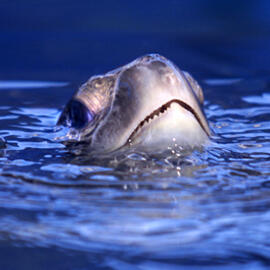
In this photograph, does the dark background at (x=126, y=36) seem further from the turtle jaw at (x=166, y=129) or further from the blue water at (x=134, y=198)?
the turtle jaw at (x=166, y=129)

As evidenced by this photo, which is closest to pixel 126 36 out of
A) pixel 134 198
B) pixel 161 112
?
pixel 161 112

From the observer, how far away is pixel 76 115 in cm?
174

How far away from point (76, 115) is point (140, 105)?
1.10 feet

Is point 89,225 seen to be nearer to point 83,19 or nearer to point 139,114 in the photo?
point 139,114

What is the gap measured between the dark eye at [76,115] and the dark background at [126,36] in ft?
4.56

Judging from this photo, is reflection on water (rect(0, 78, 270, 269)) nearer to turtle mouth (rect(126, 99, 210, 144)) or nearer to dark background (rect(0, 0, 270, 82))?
turtle mouth (rect(126, 99, 210, 144))

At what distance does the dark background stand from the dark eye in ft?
4.56

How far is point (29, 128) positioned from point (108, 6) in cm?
204

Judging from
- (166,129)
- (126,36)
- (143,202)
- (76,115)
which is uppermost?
(126,36)

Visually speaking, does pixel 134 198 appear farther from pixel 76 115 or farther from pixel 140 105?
pixel 76 115

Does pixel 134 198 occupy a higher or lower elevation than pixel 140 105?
lower

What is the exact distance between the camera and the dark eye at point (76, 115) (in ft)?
5.47

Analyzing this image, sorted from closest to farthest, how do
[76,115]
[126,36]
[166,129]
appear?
1. [166,129]
2. [76,115]
3. [126,36]

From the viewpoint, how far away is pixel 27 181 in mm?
1282
